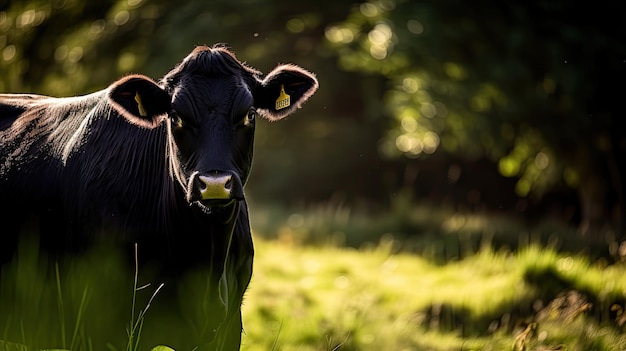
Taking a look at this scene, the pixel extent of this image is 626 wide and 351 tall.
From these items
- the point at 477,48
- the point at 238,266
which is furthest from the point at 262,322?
the point at 477,48

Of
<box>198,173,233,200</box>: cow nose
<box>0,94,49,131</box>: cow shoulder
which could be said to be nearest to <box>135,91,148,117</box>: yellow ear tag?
<box>198,173,233,200</box>: cow nose

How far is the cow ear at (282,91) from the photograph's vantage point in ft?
14.7

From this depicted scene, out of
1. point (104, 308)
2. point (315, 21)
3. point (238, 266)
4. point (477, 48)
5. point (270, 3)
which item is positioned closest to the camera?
point (104, 308)

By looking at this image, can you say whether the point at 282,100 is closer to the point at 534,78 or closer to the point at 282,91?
the point at 282,91

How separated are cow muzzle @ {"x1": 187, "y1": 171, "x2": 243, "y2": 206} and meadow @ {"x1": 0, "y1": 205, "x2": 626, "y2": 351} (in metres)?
0.46

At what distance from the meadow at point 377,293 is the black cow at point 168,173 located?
0.20 metres

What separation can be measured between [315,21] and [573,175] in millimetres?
4272

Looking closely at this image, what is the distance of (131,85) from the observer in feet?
13.9

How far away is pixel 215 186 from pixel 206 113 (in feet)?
1.48

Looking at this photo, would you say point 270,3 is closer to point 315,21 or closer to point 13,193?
point 315,21

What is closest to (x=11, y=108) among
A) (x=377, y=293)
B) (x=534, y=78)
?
(x=377, y=293)

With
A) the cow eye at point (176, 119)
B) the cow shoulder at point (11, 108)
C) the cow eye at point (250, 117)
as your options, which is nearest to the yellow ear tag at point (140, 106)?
the cow eye at point (176, 119)

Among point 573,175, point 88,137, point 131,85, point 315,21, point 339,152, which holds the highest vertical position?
point 131,85

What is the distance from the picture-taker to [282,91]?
14.9 ft
